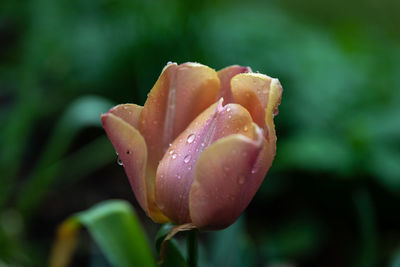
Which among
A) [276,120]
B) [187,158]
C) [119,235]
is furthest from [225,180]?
[276,120]

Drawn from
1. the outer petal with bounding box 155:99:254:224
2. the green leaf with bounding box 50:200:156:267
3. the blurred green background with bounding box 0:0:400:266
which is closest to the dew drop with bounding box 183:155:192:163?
the outer petal with bounding box 155:99:254:224

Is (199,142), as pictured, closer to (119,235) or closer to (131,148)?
(131,148)

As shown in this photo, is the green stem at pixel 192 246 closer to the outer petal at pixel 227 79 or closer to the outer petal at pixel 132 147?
the outer petal at pixel 132 147

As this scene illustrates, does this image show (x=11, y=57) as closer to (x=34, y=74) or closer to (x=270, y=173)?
(x=34, y=74)

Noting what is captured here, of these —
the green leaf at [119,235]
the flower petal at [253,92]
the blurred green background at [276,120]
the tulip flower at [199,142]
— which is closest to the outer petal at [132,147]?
the tulip flower at [199,142]

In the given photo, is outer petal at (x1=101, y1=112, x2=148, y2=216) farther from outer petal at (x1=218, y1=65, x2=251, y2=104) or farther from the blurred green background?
the blurred green background

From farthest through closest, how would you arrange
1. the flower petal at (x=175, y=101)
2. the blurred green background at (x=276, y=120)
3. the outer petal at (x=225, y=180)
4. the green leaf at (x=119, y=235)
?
the blurred green background at (x=276, y=120) → the green leaf at (x=119, y=235) → the flower petal at (x=175, y=101) → the outer petal at (x=225, y=180)

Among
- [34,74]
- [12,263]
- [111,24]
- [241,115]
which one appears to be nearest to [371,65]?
[111,24]

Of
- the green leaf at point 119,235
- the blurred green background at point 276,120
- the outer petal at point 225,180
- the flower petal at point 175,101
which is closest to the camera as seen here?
the outer petal at point 225,180
